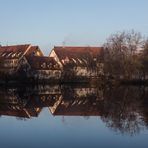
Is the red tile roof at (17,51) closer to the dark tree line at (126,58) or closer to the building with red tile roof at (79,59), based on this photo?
the building with red tile roof at (79,59)

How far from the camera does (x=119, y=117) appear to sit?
24.8 metres

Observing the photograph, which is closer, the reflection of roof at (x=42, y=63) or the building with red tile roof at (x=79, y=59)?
the building with red tile roof at (x=79, y=59)

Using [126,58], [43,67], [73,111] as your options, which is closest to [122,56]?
[126,58]

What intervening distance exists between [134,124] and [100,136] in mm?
3871

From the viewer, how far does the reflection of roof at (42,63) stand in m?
94.1

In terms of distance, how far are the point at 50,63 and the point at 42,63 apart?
7.87ft

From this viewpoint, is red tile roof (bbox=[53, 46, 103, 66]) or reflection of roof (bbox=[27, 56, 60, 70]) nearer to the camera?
reflection of roof (bbox=[27, 56, 60, 70])

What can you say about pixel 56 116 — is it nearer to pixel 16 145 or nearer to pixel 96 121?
pixel 96 121

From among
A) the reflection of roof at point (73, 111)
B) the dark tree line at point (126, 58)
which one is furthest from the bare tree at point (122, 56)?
the reflection of roof at point (73, 111)

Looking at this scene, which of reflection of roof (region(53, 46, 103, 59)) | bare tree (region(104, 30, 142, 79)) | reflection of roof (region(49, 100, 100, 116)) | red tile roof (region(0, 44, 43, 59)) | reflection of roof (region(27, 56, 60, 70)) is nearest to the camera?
reflection of roof (region(49, 100, 100, 116))

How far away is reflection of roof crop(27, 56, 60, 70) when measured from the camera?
309 feet

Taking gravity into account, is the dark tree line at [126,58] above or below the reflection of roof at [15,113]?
below

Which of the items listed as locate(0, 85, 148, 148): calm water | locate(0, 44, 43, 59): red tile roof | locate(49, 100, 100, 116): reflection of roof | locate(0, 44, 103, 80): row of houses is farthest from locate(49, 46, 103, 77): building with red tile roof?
locate(0, 85, 148, 148): calm water

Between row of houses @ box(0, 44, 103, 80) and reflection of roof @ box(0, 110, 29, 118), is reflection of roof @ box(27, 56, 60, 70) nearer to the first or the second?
row of houses @ box(0, 44, 103, 80)
